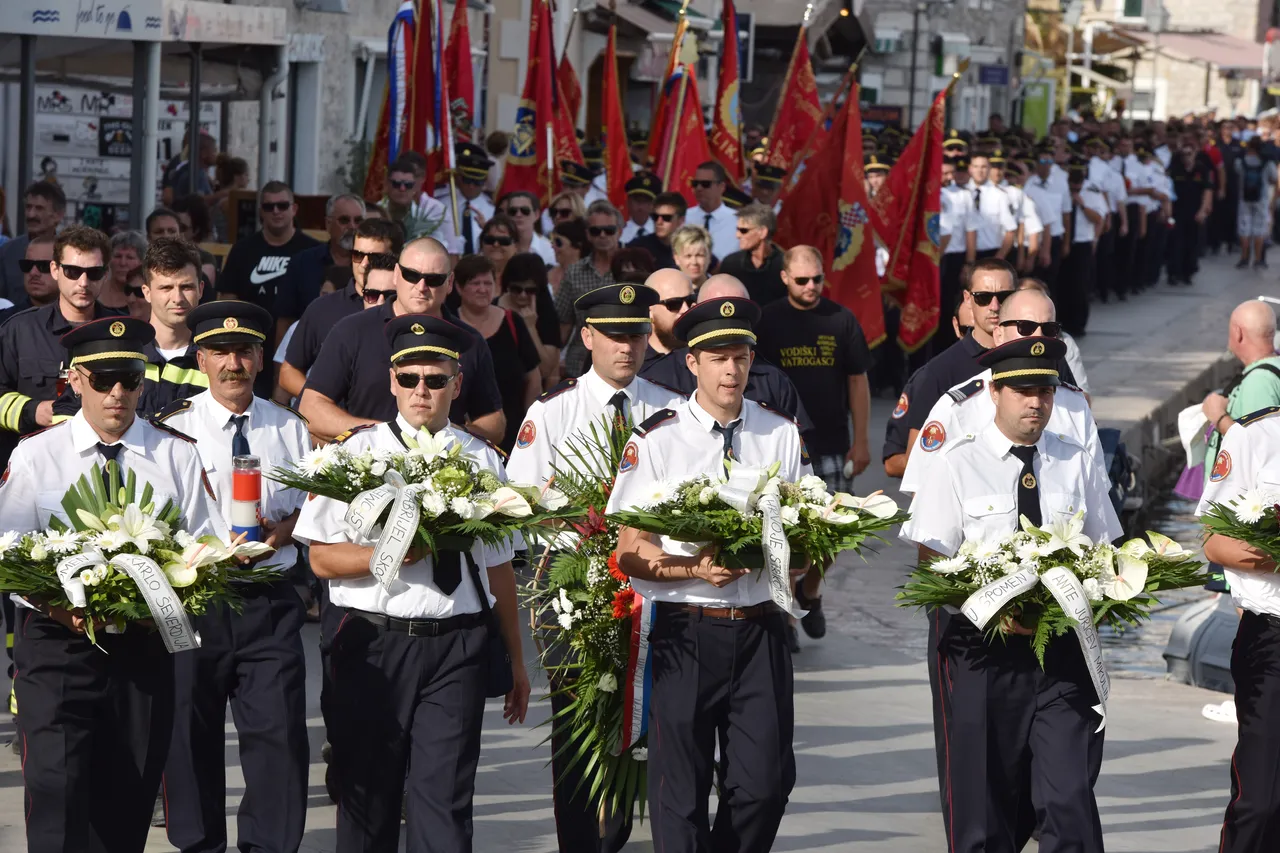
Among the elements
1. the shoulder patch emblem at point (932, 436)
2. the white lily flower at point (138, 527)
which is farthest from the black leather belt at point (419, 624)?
the shoulder patch emblem at point (932, 436)

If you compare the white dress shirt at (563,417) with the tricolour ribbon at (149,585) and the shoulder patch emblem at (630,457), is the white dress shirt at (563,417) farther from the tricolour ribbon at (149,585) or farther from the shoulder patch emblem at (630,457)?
the tricolour ribbon at (149,585)

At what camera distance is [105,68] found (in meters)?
15.3

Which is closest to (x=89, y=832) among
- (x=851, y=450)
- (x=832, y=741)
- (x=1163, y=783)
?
(x=832, y=741)

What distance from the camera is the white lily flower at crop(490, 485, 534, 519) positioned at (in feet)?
20.7

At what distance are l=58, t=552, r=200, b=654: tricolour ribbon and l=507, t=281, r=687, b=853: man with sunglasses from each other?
1.66 metres

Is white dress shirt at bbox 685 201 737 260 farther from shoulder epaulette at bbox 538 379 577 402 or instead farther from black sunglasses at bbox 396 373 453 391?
black sunglasses at bbox 396 373 453 391

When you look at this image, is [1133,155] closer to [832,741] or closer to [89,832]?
[832,741]

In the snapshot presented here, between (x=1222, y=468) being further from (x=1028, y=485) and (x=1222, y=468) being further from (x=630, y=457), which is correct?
(x=630, y=457)

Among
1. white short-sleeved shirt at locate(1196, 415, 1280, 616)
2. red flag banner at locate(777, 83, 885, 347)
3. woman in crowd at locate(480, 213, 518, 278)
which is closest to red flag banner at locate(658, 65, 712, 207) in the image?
red flag banner at locate(777, 83, 885, 347)

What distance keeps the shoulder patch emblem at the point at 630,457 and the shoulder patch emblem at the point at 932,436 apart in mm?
1001

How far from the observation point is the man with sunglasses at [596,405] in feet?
24.0

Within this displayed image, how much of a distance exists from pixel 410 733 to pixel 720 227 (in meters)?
9.13

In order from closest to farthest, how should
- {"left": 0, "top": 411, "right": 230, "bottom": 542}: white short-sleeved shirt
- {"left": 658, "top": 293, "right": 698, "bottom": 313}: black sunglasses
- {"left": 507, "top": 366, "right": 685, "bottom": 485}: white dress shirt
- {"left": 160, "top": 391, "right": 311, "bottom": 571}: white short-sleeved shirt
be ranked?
1. {"left": 0, "top": 411, "right": 230, "bottom": 542}: white short-sleeved shirt
2. {"left": 160, "top": 391, "right": 311, "bottom": 571}: white short-sleeved shirt
3. {"left": 507, "top": 366, "right": 685, "bottom": 485}: white dress shirt
4. {"left": 658, "top": 293, "right": 698, "bottom": 313}: black sunglasses

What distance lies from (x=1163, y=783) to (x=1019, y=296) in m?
2.22
